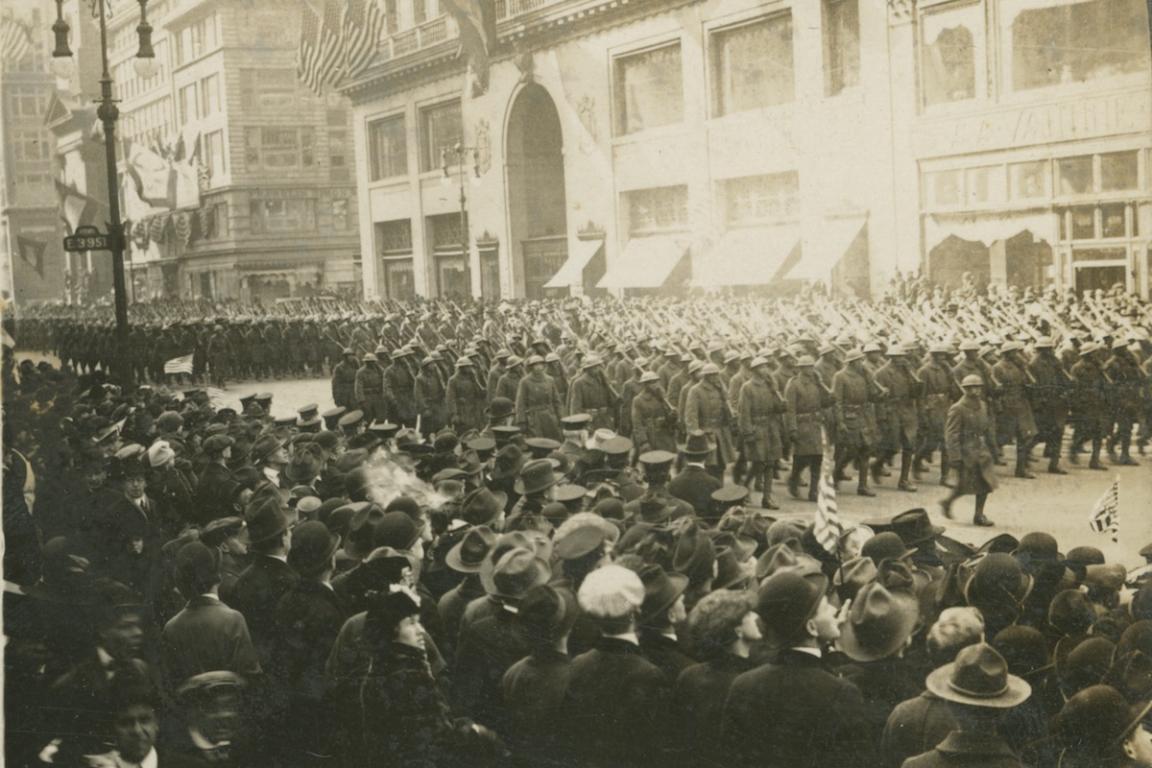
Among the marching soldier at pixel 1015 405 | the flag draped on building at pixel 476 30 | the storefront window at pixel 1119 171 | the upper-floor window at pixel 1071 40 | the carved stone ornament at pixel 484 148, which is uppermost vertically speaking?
the flag draped on building at pixel 476 30

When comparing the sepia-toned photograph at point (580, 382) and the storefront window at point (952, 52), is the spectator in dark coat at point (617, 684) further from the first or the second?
the storefront window at point (952, 52)

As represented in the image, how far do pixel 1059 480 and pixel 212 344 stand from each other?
10.7 metres

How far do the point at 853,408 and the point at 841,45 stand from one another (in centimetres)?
387

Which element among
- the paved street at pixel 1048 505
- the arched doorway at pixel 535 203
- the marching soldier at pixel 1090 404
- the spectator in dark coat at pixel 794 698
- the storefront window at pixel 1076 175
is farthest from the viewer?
the arched doorway at pixel 535 203

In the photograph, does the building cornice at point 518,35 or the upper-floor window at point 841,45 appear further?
the building cornice at point 518,35

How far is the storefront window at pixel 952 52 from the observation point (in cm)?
783

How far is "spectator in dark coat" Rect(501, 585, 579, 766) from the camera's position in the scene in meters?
4.43

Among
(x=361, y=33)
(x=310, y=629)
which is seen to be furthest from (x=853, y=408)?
(x=310, y=629)

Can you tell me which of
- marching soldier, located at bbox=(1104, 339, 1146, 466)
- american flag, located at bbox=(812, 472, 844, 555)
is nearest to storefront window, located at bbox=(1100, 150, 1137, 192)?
marching soldier, located at bbox=(1104, 339, 1146, 466)

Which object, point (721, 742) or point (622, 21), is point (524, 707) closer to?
point (721, 742)

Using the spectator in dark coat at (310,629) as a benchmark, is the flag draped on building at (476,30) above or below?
above

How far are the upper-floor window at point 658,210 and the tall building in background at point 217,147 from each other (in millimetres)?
3065

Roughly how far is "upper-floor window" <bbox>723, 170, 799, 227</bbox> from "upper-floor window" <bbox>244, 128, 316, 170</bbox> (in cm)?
432

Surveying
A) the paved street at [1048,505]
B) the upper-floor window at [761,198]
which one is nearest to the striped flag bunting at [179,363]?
the upper-floor window at [761,198]
